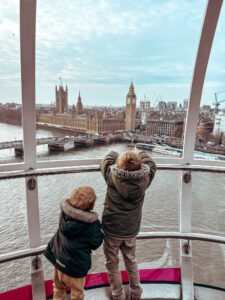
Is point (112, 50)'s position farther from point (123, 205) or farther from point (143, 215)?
point (143, 215)

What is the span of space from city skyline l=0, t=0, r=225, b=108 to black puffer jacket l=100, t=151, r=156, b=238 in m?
0.83

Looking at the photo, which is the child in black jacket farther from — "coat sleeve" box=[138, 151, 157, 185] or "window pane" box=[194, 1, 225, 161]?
"window pane" box=[194, 1, 225, 161]

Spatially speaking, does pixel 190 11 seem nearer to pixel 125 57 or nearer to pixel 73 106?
pixel 125 57

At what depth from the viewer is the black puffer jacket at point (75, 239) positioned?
3.96 ft

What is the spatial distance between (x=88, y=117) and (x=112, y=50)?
631mm

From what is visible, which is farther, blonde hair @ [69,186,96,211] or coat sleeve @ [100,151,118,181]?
coat sleeve @ [100,151,118,181]

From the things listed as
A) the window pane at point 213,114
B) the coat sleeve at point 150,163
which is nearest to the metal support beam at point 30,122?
the coat sleeve at point 150,163

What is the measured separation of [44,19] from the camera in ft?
5.33

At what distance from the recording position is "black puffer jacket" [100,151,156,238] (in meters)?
1.30

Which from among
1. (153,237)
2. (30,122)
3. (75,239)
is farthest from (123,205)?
(30,122)

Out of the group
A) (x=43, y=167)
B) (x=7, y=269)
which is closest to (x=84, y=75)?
(x=43, y=167)

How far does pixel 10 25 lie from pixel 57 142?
98 centimetres

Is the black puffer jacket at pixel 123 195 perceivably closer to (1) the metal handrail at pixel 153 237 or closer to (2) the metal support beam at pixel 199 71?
(1) the metal handrail at pixel 153 237

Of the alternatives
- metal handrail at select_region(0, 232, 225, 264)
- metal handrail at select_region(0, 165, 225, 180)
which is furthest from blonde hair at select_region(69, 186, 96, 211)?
metal handrail at select_region(0, 232, 225, 264)
